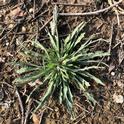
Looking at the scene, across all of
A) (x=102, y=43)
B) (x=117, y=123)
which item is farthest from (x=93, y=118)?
(x=102, y=43)

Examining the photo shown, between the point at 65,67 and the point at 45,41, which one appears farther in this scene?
the point at 45,41

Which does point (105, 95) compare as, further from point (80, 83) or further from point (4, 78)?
point (4, 78)

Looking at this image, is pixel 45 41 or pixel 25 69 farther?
pixel 45 41

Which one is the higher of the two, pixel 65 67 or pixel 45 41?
pixel 45 41
